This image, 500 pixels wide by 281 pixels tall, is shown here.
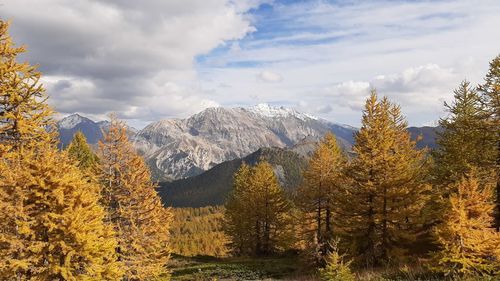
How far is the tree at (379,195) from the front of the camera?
26344 millimetres

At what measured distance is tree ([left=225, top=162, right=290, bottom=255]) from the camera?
4956 centimetres

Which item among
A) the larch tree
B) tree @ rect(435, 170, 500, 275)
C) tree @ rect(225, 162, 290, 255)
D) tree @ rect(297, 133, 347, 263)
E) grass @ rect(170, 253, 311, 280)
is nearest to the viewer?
the larch tree

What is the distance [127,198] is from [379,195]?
58.1 feet

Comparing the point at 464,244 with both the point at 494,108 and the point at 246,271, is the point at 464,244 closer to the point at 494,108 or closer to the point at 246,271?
the point at 494,108

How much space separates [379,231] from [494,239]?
10348mm

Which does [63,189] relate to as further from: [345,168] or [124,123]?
[345,168]

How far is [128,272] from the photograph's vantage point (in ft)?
75.4

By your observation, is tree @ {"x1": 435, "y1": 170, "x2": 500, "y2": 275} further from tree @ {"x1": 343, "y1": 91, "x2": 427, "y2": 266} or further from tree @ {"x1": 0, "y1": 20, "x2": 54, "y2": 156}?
tree @ {"x1": 0, "y1": 20, "x2": 54, "y2": 156}

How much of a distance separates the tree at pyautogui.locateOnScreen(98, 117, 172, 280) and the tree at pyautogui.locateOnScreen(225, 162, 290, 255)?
25.1 meters

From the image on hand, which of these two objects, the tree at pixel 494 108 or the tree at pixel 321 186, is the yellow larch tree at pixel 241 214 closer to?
the tree at pixel 321 186

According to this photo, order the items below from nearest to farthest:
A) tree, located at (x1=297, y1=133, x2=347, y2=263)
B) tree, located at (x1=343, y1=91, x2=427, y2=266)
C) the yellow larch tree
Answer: tree, located at (x1=343, y1=91, x2=427, y2=266) → tree, located at (x1=297, y1=133, x2=347, y2=263) → the yellow larch tree

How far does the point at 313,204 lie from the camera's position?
34.5m

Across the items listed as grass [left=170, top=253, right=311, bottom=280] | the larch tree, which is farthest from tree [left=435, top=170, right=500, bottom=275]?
grass [left=170, top=253, right=311, bottom=280]

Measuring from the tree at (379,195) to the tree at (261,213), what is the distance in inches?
854
